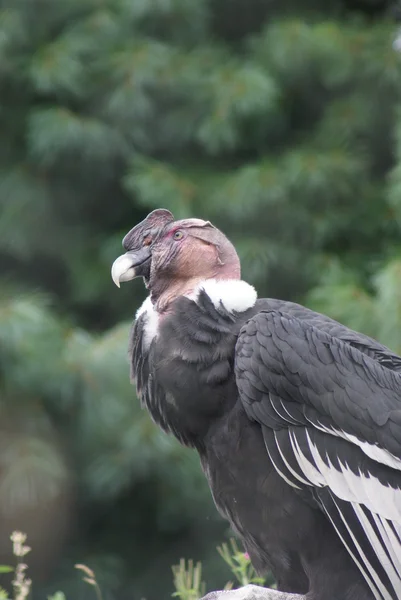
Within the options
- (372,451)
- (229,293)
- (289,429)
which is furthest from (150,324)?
(372,451)

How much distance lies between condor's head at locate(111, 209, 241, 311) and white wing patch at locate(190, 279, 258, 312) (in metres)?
0.03

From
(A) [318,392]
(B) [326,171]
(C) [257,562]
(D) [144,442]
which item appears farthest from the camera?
(B) [326,171]

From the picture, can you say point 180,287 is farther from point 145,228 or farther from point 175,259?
point 145,228

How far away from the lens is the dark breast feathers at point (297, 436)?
2.95 metres

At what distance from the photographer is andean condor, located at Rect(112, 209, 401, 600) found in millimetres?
2947

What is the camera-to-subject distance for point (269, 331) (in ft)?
9.86

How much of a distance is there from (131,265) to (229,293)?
12.6 inches

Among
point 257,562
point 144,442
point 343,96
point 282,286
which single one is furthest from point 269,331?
point 343,96

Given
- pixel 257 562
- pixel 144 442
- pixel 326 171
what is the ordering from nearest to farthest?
1. pixel 257 562
2. pixel 144 442
3. pixel 326 171

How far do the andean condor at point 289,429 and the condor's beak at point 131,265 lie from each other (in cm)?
16

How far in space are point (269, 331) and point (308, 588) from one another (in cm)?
78

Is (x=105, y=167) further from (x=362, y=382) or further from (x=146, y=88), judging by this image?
(x=362, y=382)

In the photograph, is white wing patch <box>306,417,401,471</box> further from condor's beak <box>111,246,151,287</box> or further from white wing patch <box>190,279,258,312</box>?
condor's beak <box>111,246,151,287</box>

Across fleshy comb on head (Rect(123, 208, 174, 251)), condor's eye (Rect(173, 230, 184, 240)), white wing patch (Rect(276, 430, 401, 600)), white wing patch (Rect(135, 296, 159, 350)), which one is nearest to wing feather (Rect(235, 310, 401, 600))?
white wing patch (Rect(276, 430, 401, 600))
